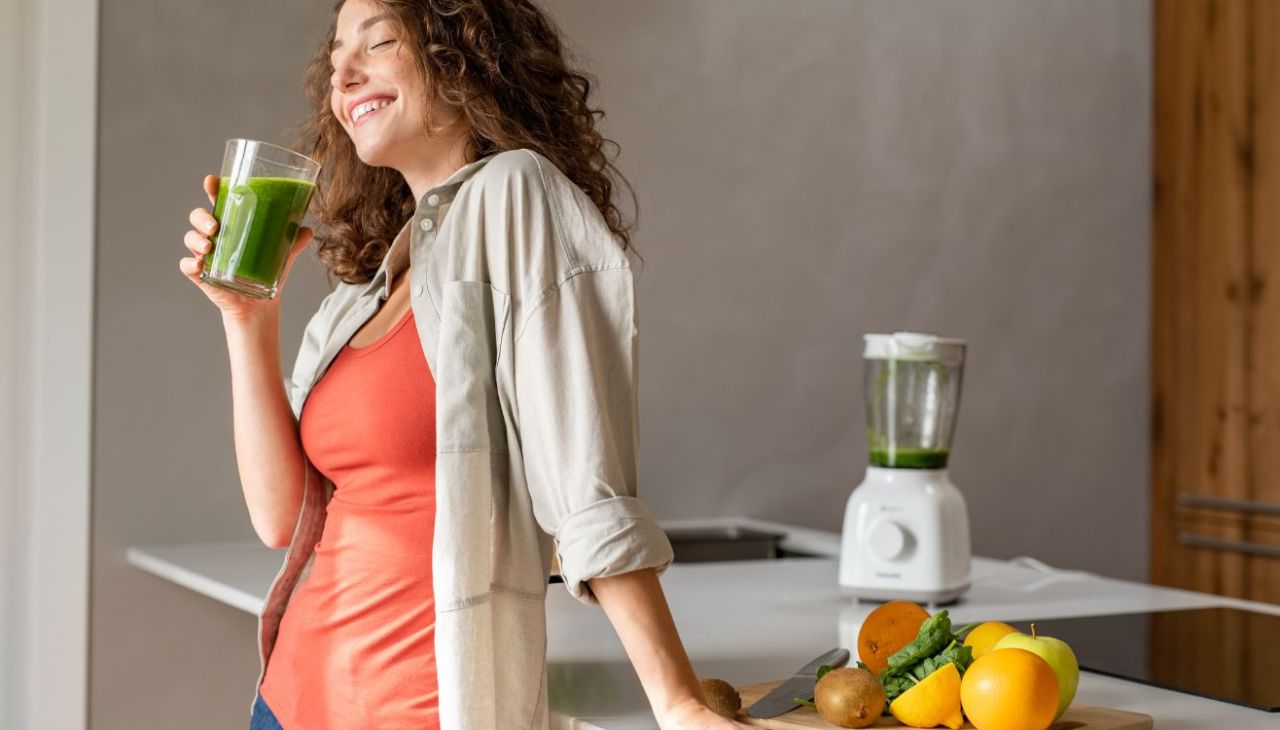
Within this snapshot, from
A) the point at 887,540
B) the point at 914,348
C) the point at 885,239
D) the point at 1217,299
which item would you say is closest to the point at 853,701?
the point at 887,540

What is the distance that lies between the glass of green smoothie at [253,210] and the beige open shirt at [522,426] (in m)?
0.17

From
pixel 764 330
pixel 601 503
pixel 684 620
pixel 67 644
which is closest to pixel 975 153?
pixel 764 330

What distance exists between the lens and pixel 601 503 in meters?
0.91

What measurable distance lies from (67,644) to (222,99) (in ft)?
2.73

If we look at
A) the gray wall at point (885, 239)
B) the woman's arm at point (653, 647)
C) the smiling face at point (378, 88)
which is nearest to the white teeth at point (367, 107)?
the smiling face at point (378, 88)

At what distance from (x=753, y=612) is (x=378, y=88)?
30.0 inches

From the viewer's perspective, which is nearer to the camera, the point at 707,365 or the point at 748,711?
the point at 748,711

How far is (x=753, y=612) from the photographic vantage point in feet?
5.19

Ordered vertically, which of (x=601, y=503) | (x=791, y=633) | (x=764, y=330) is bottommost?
(x=791, y=633)

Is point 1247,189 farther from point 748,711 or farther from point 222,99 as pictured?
point 748,711

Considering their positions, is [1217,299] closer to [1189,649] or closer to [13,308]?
[1189,649]

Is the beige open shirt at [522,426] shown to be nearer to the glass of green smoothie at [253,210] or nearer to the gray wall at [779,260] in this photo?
the glass of green smoothie at [253,210]

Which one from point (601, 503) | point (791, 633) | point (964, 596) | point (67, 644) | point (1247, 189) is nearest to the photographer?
point (601, 503)

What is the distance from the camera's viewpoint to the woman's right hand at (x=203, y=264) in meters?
1.12
